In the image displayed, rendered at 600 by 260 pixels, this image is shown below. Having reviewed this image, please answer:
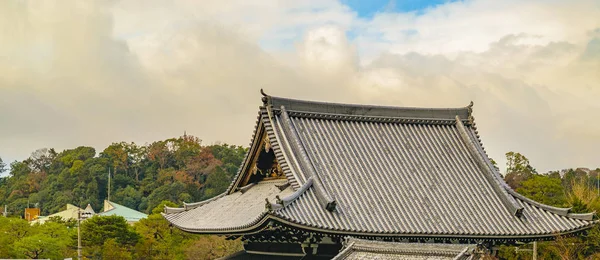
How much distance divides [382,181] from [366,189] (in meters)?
0.74

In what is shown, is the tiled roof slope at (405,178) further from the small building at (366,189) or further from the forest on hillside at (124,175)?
the forest on hillside at (124,175)

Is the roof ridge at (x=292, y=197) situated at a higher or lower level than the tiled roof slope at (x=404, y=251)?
higher

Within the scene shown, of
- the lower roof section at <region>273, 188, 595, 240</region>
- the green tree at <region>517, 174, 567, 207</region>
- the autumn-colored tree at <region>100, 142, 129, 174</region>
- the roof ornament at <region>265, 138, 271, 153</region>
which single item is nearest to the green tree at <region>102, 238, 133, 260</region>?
the green tree at <region>517, 174, 567, 207</region>

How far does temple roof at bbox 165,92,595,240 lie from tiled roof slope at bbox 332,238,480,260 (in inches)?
60.0

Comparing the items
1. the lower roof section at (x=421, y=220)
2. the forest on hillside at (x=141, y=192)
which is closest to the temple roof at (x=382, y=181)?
the lower roof section at (x=421, y=220)

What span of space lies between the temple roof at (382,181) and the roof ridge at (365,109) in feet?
0.10

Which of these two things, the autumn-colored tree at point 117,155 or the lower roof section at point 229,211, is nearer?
the lower roof section at point 229,211

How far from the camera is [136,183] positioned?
116812 mm

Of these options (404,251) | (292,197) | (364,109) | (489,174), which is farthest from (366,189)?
(404,251)

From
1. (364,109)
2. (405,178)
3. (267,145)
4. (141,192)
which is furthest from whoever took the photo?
(141,192)

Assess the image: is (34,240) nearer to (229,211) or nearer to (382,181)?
(229,211)

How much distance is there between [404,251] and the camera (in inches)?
636

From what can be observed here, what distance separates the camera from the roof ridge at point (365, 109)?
74.5 ft

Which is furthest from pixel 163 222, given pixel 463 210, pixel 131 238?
pixel 463 210
